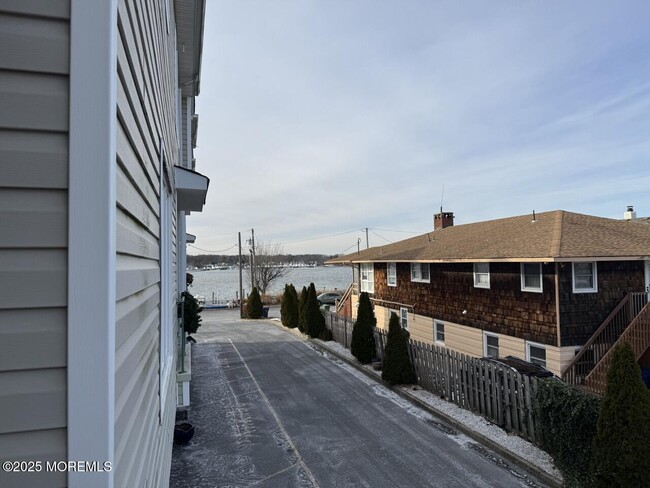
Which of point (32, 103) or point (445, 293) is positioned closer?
point (32, 103)

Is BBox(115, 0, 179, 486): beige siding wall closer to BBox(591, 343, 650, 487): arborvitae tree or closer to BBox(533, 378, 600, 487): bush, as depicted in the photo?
BBox(591, 343, 650, 487): arborvitae tree

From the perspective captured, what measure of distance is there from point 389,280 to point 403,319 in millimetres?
2196

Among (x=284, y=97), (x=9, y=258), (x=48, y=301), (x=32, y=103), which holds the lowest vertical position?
(x=48, y=301)

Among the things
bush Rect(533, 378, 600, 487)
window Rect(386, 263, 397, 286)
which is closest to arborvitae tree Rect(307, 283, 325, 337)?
window Rect(386, 263, 397, 286)

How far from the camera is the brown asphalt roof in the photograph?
1154 centimetres

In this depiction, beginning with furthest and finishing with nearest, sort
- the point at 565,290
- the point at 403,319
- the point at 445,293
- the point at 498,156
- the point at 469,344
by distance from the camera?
the point at 498,156
the point at 403,319
the point at 445,293
the point at 469,344
the point at 565,290

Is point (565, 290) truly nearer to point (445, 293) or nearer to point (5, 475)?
point (445, 293)

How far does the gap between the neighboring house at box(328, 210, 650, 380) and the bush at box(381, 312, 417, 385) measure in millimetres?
4545

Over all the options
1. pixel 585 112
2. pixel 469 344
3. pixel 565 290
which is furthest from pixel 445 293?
pixel 585 112

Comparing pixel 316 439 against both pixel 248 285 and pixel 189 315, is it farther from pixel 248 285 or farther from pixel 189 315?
pixel 248 285

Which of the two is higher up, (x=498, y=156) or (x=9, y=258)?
(x=498, y=156)

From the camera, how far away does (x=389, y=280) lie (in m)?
20.7

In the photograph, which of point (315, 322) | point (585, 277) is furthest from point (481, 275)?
→ point (315, 322)

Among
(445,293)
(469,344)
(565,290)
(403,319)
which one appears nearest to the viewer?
(565,290)
